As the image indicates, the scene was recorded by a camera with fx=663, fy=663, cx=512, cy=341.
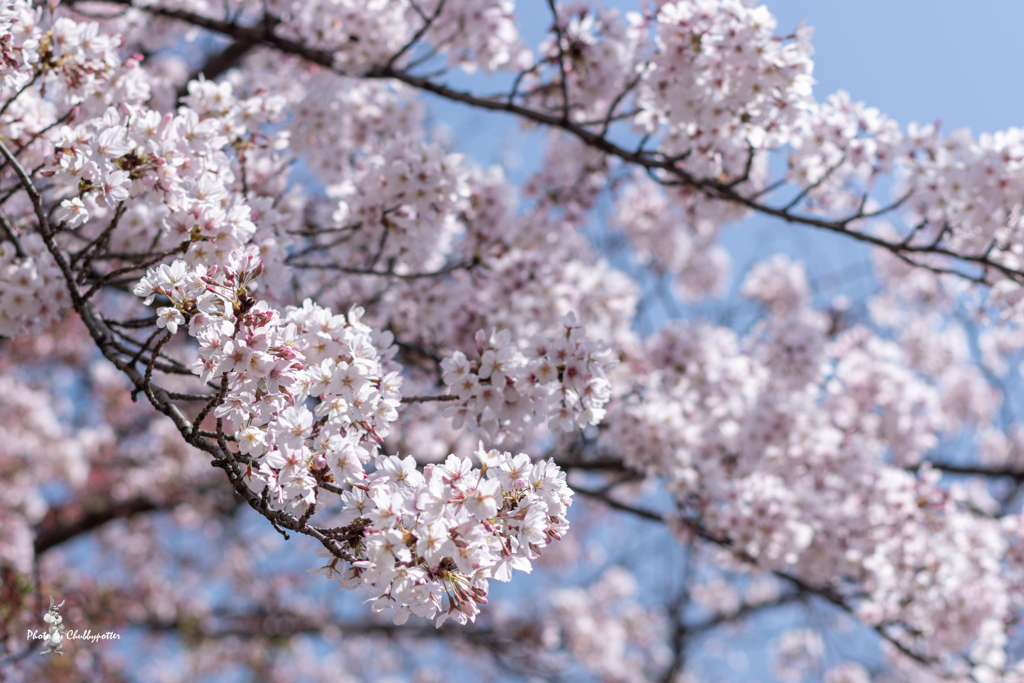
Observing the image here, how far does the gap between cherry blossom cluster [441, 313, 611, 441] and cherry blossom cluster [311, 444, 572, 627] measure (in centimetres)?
74

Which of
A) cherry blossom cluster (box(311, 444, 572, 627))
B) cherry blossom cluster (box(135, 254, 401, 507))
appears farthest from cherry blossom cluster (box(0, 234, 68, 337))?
cherry blossom cluster (box(311, 444, 572, 627))

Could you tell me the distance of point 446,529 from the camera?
6.74ft

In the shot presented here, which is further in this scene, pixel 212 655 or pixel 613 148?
pixel 212 655

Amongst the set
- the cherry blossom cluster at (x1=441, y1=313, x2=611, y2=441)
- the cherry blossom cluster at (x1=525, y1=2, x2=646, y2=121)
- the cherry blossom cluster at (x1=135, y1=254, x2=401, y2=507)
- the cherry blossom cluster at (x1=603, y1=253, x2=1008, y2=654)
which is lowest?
the cherry blossom cluster at (x1=135, y1=254, x2=401, y2=507)

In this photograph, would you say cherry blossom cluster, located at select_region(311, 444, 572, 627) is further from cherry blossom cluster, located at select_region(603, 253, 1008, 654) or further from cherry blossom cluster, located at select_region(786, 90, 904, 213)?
cherry blossom cluster, located at select_region(786, 90, 904, 213)

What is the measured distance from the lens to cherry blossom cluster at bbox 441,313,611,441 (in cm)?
305

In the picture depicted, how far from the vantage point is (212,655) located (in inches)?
484

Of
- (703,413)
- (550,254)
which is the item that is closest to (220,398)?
(550,254)

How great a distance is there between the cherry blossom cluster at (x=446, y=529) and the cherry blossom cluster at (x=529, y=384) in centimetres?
74

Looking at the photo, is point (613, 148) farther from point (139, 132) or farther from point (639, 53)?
point (139, 132)

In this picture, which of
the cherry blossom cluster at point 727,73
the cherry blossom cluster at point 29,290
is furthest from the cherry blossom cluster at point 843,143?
the cherry blossom cluster at point 29,290

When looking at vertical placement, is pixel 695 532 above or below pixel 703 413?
below

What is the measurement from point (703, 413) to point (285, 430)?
4.49 meters

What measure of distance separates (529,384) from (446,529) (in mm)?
1133
